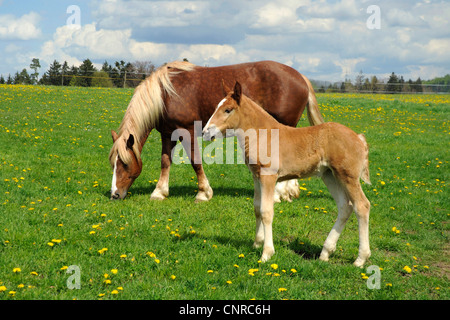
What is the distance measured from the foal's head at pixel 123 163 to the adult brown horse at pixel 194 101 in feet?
0.07

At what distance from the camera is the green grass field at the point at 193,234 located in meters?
4.78

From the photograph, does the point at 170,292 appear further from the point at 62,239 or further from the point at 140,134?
the point at 140,134

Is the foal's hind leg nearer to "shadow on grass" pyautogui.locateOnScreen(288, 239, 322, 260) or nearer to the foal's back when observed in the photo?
the foal's back

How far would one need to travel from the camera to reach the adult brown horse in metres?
8.24

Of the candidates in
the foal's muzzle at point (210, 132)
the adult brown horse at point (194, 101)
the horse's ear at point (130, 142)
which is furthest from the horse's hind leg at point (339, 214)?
the horse's ear at point (130, 142)

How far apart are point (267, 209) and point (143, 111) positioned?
3.99 m

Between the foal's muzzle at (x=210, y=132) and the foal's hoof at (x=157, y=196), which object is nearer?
the foal's muzzle at (x=210, y=132)

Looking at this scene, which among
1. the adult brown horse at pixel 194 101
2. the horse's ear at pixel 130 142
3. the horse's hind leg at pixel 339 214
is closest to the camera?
the horse's hind leg at pixel 339 214

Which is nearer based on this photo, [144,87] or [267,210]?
[267,210]

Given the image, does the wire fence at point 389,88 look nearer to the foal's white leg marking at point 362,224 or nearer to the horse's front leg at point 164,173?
the horse's front leg at point 164,173

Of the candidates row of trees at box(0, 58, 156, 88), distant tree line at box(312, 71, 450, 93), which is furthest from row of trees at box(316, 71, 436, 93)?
row of trees at box(0, 58, 156, 88)

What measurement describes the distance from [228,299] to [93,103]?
64.9ft
